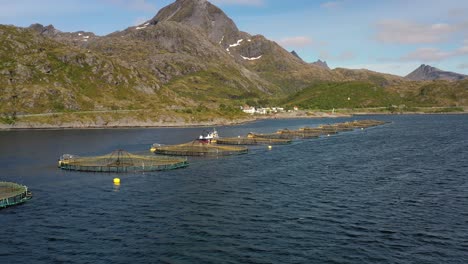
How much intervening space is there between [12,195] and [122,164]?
43.1 meters

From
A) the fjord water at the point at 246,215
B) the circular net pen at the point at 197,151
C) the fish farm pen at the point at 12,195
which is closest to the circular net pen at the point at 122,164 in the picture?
the fjord water at the point at 246,215

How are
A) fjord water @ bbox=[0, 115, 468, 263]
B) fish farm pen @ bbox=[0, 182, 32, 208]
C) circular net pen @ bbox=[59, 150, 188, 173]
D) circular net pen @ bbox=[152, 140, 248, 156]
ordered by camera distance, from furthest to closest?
1. circular net pen @ bbox=[152, 140, 248, 156]
2. circular net pen @ bbox=[59, 150, 188, 173]
3. fish farm pen @ bbox=[0, 182, 32, 208]
4. fjord water @ bbox=[0, 115, 468, 263]

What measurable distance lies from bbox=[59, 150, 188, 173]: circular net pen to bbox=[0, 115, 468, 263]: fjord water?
4635 millimetres

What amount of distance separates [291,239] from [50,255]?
33.7m

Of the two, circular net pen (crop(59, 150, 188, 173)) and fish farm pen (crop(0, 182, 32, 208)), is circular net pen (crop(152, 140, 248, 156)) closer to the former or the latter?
circular net pen (crop(59, 150, 188, 173))

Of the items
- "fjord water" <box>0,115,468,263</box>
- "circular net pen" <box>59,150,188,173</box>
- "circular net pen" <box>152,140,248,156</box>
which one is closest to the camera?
"fjord water" <box>0,115,468,263</box>

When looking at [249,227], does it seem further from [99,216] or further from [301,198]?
[99,216]

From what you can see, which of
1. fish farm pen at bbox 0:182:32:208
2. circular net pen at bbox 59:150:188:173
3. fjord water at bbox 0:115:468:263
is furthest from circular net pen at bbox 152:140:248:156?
fish farm pen at bbox 0:182:32:208

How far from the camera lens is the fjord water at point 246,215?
58156 mm

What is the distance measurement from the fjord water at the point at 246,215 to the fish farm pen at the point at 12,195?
1948 millimetres

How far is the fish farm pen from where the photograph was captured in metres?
82.9

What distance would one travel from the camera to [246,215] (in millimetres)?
75812

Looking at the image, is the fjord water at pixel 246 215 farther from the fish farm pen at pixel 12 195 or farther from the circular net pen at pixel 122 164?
the circular net pen at pixel 122 164

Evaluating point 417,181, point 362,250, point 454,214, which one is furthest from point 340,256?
point 417,181
